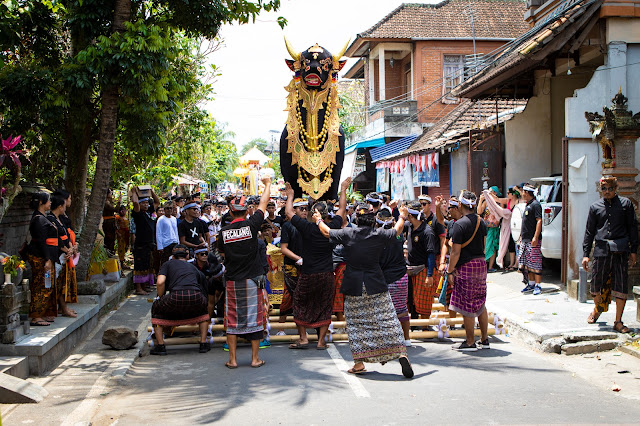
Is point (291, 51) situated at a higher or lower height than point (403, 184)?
higher

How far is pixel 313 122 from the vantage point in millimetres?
10977

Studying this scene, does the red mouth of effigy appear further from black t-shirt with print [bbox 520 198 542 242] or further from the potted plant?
the potted plant

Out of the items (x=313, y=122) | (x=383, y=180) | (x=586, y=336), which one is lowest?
(x=586, y=336)

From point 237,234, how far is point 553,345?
4.30 metres

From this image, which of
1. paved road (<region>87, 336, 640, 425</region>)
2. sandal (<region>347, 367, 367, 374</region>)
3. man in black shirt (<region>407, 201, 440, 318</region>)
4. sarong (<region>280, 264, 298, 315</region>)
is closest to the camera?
paved road (<region>87, 336, 640, 425</region>)

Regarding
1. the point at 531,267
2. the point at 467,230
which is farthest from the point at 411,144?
the point at 467,230

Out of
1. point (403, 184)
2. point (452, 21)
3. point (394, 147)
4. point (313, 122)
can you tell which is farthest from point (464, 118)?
point (313, 122)

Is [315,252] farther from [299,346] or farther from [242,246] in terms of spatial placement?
[299,346]

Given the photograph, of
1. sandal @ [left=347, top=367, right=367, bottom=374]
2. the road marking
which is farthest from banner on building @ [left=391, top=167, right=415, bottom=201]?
sandal @ [left=347, top=367, right=367, bottom=374]

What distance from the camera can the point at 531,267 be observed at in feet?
39.0

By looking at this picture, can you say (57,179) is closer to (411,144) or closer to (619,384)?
(619,384)

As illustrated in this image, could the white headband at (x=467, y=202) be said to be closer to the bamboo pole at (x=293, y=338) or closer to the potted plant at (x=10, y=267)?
the bamboo pole at (x=293, y=338)

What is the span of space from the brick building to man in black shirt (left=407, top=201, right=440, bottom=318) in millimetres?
17538

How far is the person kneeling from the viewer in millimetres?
8023
